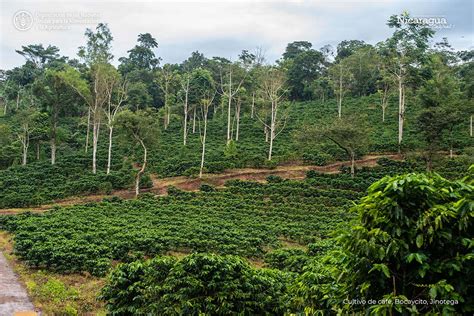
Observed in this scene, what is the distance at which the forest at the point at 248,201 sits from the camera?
4.29 metres

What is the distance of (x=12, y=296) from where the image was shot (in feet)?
38.3

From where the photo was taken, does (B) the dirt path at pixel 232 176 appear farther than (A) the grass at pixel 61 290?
Yes

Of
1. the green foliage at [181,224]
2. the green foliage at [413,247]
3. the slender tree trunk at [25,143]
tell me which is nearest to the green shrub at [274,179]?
the green foliage at [181,224]

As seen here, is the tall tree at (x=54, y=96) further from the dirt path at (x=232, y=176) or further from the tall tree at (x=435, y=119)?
the tall tree at (x=435, y=119)

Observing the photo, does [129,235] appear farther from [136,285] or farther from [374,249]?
[374,249]

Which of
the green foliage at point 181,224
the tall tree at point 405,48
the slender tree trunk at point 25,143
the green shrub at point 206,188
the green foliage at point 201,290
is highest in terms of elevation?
the tall tree at point 405,48

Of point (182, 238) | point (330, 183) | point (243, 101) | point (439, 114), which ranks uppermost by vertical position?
point (243, 101)

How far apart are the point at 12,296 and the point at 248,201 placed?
17.3 metres

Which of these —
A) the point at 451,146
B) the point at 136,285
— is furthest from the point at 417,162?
the point at 136,285

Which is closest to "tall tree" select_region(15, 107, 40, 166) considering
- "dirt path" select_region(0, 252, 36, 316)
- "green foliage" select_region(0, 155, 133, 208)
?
"green foliage" select_region(0, 155, 133, 208)

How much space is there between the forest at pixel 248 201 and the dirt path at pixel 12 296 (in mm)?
347

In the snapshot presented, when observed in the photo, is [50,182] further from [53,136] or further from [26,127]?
[26,127]

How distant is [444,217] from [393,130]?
43.2 metres

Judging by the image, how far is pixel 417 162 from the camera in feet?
105
